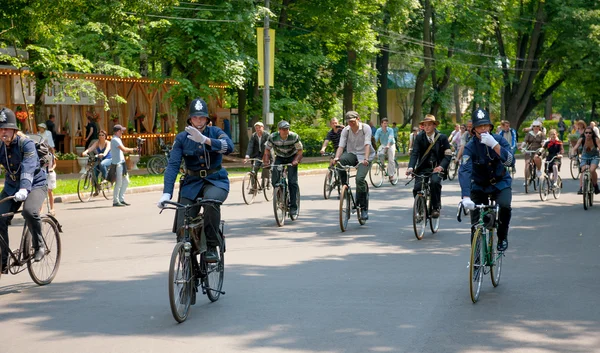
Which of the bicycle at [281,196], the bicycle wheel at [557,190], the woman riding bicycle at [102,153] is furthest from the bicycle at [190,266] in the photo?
the bicycle wheel at [557,190]

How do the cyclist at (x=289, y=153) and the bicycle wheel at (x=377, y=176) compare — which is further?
the bicycle wheel at (x=377, y=176)

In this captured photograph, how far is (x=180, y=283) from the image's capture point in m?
7.63

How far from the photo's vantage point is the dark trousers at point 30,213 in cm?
910

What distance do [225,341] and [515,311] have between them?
276 cm

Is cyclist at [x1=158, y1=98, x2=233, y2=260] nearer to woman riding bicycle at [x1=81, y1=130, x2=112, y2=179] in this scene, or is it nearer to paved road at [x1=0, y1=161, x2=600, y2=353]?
paved road at [x1=0, y1=161, x2=600, y2=353]

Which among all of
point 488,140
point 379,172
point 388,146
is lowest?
point 379,172

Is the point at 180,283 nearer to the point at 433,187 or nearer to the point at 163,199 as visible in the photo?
the point at 163,199

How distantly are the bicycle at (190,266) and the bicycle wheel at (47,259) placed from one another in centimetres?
208

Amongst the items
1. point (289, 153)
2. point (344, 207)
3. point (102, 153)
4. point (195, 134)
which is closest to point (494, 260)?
point (195, 134)

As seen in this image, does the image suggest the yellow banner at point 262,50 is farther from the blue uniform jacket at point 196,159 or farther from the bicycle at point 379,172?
the blue uniform jacket at point 196,159

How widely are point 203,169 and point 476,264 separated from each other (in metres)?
2.66

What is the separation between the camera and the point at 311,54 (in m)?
39.8

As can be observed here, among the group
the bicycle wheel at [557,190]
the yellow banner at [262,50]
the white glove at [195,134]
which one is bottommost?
the bicycle wheel at [557,190]

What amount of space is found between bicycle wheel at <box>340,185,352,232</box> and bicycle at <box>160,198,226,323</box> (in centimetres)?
609
